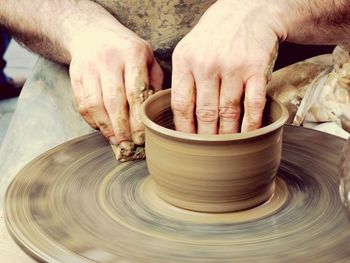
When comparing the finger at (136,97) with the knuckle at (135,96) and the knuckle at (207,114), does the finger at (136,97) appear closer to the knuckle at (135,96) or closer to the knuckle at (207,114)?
the knuckle at (135,96)

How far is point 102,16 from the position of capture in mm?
1595


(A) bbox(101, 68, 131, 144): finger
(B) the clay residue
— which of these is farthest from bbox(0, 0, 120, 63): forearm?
(B) the clay residue

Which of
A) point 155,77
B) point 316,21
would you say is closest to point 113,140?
point 155,77

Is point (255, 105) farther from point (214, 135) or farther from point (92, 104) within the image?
point (92, 104)

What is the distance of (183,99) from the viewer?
3.87ft

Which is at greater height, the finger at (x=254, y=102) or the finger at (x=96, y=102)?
the finger at (x=254, y=102)

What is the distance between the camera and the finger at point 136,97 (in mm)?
1304

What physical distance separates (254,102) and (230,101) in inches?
1.7

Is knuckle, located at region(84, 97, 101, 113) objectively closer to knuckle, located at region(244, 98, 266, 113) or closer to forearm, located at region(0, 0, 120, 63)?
forearm, located at region(0, 0, 120, 63)

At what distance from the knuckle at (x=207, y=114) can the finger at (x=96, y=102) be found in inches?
9.6

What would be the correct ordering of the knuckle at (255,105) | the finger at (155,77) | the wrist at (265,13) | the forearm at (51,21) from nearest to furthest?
the knuckle at (255,105) < the wrist at (265,13) < the finger at (155,77) < the forearm at (51,21)

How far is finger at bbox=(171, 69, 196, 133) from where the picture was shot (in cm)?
118

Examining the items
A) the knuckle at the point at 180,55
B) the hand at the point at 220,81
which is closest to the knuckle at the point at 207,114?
the hand at the point at 220,81

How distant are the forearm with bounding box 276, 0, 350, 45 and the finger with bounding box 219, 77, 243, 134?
8.2 inches
